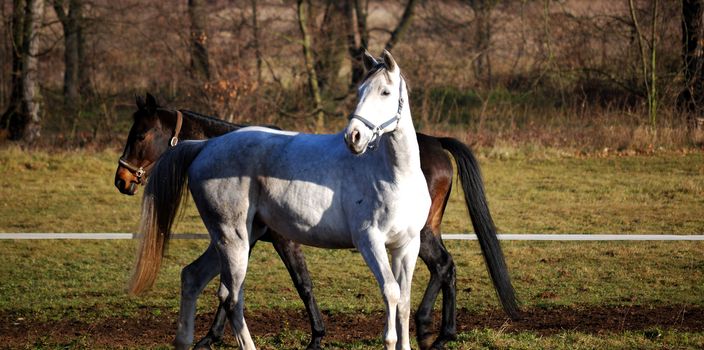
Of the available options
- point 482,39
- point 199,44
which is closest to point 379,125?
point 199,44

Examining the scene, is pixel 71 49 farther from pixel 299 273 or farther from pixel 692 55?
pixel 299 273

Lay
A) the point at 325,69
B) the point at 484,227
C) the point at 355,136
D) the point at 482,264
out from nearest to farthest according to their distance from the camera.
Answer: the point at 355,136 → the point at 484,227 → the point at 482,264 → the point at 325,69

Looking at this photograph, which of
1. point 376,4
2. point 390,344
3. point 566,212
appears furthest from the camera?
point 376,4

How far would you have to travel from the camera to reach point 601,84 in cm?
1833

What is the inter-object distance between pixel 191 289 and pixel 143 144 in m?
2.29

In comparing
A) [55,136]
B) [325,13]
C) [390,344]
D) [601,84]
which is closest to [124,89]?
[55,136]

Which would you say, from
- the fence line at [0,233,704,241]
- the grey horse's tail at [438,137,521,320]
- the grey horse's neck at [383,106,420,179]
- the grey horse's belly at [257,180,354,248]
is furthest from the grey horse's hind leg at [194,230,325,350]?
the fence line at [0,233,704,241]

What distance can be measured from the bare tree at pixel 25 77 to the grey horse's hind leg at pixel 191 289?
43.9 ft

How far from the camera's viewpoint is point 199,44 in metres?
19.3

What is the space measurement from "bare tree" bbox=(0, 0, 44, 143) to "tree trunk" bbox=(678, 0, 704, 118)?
12.2 metres

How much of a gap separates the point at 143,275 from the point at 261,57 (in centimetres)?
1347

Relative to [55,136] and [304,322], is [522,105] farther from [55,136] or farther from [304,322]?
[304,322]

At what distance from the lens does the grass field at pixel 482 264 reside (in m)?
6.61

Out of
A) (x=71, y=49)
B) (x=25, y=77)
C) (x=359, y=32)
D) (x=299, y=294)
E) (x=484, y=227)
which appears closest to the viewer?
(x=299, y=294)
